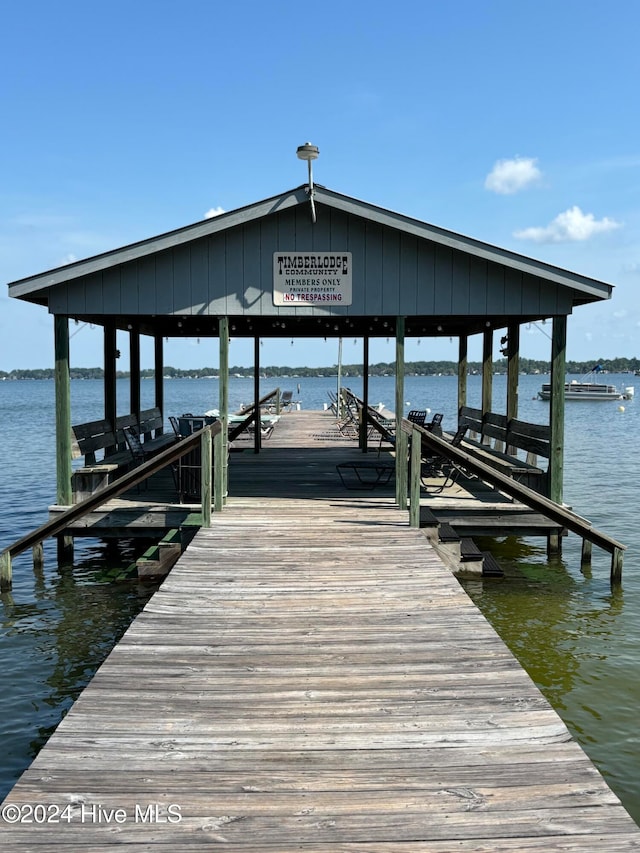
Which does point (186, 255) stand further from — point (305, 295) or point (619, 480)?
point (619, 480)

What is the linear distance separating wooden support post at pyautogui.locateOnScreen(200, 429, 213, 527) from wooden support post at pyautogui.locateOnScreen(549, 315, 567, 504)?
194 inches

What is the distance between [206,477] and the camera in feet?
28.7

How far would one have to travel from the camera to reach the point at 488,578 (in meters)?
10.6

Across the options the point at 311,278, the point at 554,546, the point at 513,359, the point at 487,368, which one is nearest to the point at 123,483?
the point at 311,278

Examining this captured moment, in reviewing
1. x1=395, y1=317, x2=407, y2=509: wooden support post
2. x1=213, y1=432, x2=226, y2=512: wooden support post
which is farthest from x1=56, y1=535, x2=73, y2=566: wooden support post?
x1=395, y1=317, x2=407, y2=509: wooden support post

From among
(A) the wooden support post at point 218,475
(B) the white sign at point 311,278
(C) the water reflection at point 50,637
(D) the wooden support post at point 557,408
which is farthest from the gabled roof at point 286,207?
(C) the water reflection at point 50,637

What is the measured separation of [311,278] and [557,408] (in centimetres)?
402

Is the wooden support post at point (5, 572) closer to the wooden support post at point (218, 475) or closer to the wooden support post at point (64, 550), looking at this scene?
the wooden support post at point (64, 550)

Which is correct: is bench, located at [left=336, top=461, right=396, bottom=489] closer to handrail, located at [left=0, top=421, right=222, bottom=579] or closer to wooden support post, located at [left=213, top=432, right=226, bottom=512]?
wooden support post, located at [left=213, top=432, right=226, bottom=512]

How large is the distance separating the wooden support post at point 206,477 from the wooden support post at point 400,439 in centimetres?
254

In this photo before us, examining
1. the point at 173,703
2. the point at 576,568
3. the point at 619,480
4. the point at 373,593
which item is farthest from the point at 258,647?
the point at 619,480

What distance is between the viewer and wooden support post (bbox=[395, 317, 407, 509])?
9.63 metres

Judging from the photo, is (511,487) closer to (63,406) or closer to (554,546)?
(554,546)

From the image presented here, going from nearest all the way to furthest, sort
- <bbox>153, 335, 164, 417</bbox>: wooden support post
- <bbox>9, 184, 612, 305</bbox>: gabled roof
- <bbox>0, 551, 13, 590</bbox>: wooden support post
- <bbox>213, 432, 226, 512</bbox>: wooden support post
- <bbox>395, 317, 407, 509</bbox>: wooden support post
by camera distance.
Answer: <bbox>213, 432, 226, 512</bbox>: wooden support post → <bbox>0, 551, 13, 590</bbox>: wooden support post → <bbox>395, 317, 407, 509</bbox>: wooden support post → <bbox>9, 184, 612, 305</bbox>: gabled roof → <bbox>153, 335, 164, 417</bbox>: wooden support post
